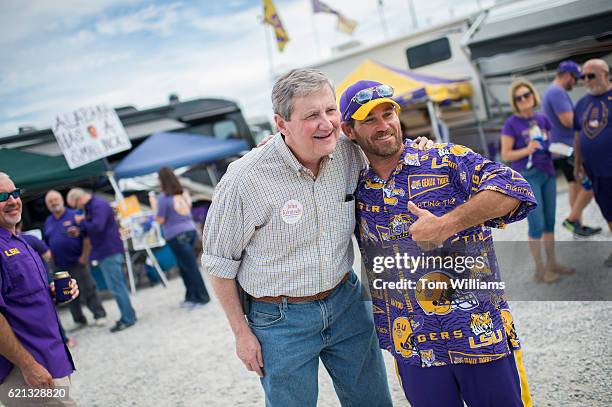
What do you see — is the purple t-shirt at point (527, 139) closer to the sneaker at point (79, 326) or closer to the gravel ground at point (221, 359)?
the gravel ground at point (221, 359)

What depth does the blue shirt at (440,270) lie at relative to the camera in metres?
1.88

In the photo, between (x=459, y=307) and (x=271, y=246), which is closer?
(x=459, y=307)

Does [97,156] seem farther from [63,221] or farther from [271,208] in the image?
[271,208]

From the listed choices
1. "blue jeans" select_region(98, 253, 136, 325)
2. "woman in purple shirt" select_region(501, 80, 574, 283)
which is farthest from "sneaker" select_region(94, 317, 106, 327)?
"woman in purple shirt" select_region(501, 80, 574, 283)

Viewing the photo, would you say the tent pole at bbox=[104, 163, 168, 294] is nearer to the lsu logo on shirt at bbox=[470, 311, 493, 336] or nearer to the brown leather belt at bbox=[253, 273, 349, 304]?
the brown leather belt at bbox=[253, 273, 349, 304]

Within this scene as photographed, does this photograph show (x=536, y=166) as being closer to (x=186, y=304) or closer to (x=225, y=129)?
(x=186, y=304)

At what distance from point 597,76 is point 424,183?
324 centimetres

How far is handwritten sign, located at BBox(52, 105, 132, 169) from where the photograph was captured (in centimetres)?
771

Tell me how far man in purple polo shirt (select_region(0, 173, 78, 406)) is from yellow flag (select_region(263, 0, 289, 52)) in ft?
38.1

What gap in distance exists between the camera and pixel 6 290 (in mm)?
2574

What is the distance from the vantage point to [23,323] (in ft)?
8.57

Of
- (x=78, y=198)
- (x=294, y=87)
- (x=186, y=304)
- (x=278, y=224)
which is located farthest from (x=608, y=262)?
(x=78, y=198)

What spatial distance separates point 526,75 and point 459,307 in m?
9.78

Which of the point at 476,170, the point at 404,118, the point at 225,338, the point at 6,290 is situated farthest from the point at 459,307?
the point at 404,118
